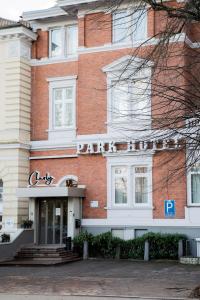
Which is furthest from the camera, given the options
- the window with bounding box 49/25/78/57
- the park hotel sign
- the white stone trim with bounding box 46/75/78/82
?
the window with bounding box 49/25/78/57

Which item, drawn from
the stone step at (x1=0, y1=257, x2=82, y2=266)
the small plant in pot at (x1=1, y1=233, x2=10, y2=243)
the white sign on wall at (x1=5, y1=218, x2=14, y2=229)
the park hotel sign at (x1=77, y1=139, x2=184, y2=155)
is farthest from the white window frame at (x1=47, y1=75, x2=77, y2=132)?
the stone step at (x1=0, y1=257, x2=82, y2=266)

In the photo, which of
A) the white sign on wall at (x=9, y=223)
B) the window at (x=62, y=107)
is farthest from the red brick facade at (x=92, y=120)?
the white sign on wall at (x=9, y=223)

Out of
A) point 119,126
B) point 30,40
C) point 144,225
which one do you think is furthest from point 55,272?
point 30,40

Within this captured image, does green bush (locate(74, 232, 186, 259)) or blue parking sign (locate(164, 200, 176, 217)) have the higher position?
blue parking sign (locate(164, 200, 176, 217))

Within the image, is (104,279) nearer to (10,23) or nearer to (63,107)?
(63,107)

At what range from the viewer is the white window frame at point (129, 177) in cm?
2658

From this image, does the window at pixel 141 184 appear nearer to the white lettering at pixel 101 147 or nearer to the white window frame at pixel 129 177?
the white window frame at pixel 129 177

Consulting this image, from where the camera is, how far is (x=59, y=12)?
29.4m

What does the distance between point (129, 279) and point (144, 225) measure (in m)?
7.26

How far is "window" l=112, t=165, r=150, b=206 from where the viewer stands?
88.1ft

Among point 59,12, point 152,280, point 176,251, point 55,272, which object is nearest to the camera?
point 152,280

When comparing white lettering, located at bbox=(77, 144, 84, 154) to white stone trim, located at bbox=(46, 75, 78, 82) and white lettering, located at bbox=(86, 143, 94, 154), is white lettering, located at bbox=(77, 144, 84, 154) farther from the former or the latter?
white stone trim, located at bbox=(46, 75, 78, 82)

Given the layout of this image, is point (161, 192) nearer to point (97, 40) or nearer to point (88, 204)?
point (88, 204)

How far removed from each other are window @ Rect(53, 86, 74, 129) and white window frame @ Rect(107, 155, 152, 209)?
11.8ft
